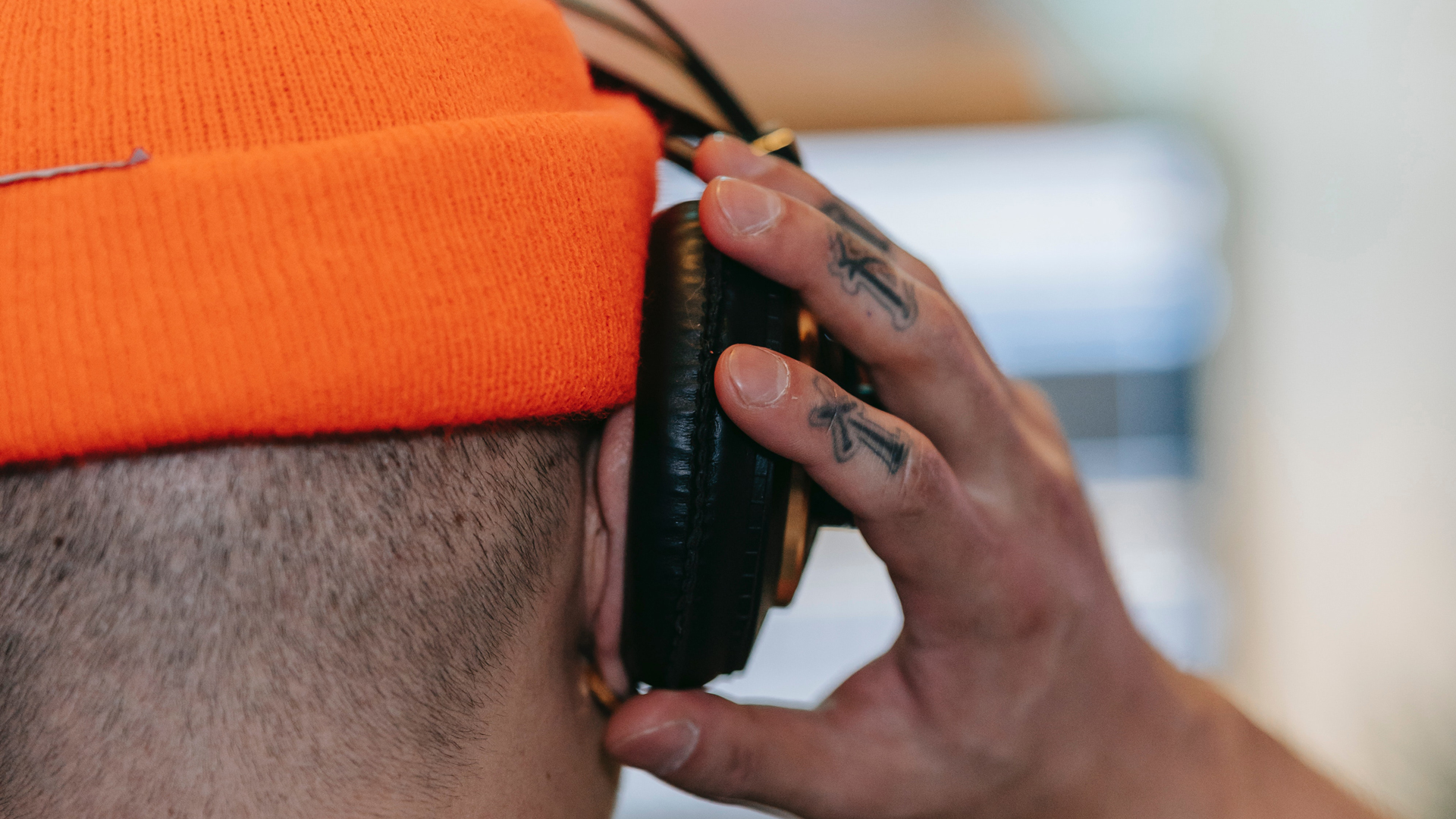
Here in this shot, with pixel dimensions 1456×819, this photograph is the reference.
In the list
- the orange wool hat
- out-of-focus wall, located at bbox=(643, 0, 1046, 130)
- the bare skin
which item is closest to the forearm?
the bare skin

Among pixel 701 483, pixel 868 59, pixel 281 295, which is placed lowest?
pixel 868 59

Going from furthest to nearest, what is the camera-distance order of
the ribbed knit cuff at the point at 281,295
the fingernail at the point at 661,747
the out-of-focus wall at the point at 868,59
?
the out-of-focus wall at the point at 868,59
the fingernail at the point at 661,747
the ribbed knit cuff at the point at 281,295

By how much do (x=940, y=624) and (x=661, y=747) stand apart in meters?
0.24

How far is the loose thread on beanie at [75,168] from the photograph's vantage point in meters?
0.43

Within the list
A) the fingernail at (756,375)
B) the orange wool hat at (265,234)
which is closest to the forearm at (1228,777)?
the fingernail at (756,375)

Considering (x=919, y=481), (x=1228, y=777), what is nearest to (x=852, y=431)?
(x=919, y=481)

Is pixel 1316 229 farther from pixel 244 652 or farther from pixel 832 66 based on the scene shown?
pixel 244 652

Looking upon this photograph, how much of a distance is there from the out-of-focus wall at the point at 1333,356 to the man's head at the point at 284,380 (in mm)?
2240

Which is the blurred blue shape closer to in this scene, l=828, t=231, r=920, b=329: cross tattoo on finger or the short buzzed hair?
l=828, t=231, r=920, b=329: cross tattoo on finger

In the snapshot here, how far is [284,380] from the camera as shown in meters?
0.44

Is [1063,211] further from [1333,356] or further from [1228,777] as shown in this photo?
[1228,777]

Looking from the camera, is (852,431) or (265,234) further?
(852,431)

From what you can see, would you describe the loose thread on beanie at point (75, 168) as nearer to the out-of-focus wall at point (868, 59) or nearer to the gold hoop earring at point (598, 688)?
the gold hoop earring at point (598, 688)

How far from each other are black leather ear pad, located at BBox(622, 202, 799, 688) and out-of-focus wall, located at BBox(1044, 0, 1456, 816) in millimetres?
2076
